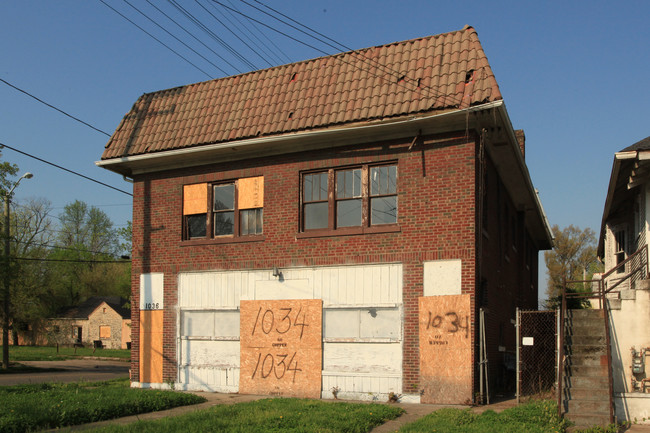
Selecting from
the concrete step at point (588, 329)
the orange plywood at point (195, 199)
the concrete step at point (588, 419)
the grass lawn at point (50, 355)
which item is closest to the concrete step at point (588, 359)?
the concrete step at point (588, 329)

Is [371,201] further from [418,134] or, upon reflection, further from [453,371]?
[453,371]

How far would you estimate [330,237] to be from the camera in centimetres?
1470

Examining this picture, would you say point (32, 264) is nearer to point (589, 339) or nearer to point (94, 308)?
point (94, 308)

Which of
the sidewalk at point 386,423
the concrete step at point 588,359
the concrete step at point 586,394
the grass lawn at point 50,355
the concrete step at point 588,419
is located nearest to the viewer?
the sidewalk at point 386,423

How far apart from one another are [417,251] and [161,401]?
20.3 feet

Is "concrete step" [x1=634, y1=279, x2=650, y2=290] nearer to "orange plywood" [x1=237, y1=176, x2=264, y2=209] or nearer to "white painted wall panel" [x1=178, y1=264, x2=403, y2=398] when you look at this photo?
"white painted wall panel" [x1=178, y1=264, x2=403, y2=398]

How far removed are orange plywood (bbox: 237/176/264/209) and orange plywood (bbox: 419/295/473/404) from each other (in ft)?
16.7

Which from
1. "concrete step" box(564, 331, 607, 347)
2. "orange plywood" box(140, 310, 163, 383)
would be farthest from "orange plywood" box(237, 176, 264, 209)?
"concrete step" box(564, 331, 607, 347)

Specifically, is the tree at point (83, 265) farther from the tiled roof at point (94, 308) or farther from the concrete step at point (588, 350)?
the concrete step at point (588, 350)

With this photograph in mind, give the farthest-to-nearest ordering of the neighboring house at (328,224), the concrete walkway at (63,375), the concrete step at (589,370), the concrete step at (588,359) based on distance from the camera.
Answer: the concrete walkway at (63,375), the neighboring house at (328,224), the concrete step at (588,359), the concrete step at (589,370)

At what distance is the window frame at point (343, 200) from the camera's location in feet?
46.6

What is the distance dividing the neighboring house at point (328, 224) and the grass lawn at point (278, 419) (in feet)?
7.77

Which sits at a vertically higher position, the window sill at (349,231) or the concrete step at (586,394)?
the window sill at (349,231)

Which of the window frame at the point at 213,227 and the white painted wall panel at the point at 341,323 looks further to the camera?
the window frame at the point at 213,227
